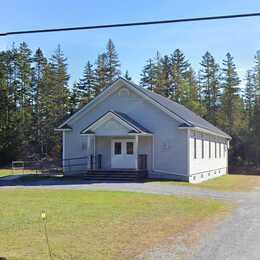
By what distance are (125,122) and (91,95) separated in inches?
1354

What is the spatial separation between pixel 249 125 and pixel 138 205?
136 feet

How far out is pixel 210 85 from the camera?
205 ft

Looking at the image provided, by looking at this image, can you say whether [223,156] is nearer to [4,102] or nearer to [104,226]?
[4,102]

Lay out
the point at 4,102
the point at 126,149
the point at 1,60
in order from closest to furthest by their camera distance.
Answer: the point at 126,149, the point at 4,102, the point at 1,60

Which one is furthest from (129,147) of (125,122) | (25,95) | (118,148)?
(25,95)

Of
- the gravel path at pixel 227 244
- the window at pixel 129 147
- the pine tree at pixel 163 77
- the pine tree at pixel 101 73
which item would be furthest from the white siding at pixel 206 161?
the pine tree at pixel 101 73

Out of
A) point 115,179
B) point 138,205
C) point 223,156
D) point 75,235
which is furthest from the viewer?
point 223,156

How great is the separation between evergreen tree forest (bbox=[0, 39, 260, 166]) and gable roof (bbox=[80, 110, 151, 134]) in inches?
823

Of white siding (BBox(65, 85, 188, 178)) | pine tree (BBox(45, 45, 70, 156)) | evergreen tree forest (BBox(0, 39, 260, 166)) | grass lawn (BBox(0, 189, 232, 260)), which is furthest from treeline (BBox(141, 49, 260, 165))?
grass lawn (BBox(0, 189, 232, 260))

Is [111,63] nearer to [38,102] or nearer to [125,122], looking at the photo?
[38,102]

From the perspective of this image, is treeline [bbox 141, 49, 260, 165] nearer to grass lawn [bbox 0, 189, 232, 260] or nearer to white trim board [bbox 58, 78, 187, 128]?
white trim board [bbox 58, 78, 187, 128]

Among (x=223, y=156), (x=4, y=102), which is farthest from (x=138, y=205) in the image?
(x=4, y=102)

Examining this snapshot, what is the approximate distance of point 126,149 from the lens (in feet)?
94.1

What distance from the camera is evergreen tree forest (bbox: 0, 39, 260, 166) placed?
50250 mm
